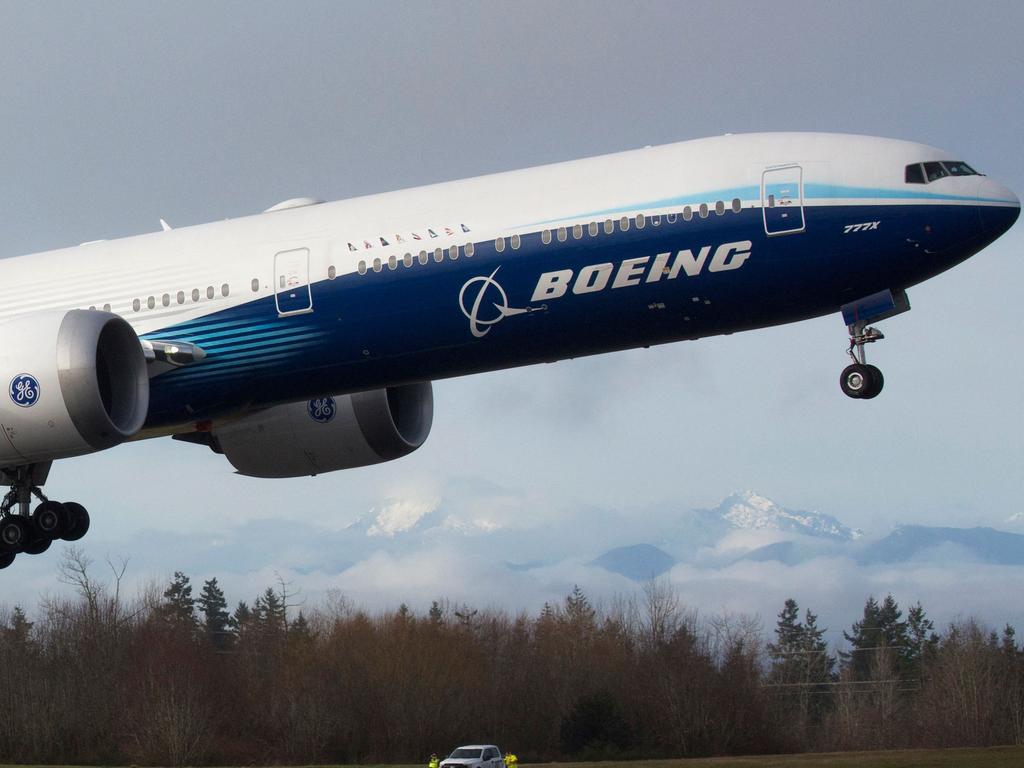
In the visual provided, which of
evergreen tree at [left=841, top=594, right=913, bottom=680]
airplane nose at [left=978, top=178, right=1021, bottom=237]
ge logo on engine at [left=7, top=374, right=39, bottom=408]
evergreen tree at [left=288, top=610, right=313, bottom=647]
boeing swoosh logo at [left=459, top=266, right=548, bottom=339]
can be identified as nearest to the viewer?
airplane nose at [left=978, top=178, right=1021, bottom=237]

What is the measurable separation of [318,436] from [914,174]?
13422 millimetres

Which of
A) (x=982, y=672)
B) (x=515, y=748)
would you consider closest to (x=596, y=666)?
(x=515, y=748)

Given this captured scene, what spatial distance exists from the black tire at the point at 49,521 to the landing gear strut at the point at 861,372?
15.9m

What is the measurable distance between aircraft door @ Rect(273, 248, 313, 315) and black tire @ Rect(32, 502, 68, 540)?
726 cm

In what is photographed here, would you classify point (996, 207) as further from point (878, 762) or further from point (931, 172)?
point (878, 762)

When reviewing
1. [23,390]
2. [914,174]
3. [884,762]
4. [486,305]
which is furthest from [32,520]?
[884,762]

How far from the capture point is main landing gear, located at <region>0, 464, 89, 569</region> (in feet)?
94.4

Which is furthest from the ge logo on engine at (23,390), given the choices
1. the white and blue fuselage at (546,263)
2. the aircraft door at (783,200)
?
the aircraft door at (783,200)

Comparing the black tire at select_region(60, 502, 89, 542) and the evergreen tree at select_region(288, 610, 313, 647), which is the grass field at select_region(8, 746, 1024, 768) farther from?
the black tire at select_region(60, 502, 89, 542)

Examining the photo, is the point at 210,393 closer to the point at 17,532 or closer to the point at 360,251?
the point at 360,251

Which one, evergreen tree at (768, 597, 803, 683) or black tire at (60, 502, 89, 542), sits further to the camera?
evergreen tree at (768, 597, 803, 683)

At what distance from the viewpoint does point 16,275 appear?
29.2 meters

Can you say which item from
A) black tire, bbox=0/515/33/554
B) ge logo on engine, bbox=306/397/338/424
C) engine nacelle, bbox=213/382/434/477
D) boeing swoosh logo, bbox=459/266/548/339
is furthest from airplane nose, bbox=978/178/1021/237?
black tire, bbox=0/515/33/554

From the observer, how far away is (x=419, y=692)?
77250 millimetres
